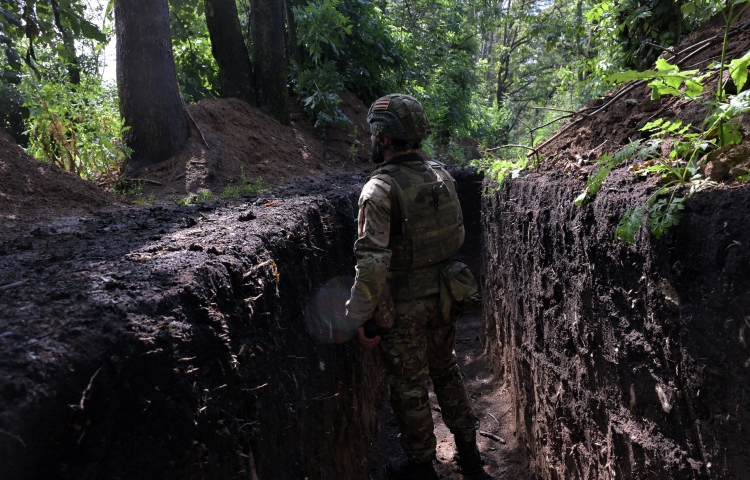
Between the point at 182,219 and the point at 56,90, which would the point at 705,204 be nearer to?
the point at 182,219

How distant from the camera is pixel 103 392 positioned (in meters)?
1.23

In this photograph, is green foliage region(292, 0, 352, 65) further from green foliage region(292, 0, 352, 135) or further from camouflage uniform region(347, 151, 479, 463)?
camouflage uniform region(347, 151, 479, 463)

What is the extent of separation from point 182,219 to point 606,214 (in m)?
2.57

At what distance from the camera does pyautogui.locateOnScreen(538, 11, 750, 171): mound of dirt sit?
321 cm

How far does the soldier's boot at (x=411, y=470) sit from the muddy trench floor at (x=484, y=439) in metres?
0.18

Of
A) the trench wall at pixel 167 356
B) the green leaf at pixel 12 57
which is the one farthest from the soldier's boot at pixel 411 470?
the green leaf at pixel 12 57

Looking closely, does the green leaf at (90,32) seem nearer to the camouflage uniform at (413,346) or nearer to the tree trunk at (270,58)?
the camouflage uniform at (413,346)

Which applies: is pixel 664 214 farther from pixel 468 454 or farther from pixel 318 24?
pixel 318 24

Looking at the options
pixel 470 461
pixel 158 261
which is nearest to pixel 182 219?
pixel 158 261

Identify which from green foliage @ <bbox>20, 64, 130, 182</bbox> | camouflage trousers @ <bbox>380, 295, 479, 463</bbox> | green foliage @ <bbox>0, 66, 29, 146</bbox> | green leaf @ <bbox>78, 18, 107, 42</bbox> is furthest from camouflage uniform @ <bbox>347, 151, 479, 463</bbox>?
green foliage @ <bbox>0, 66, 29, 146</bbox>

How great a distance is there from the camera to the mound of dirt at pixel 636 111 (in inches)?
126

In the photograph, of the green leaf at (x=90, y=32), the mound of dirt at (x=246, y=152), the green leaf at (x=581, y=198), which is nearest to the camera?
the green leaf at (x=581, y=198)

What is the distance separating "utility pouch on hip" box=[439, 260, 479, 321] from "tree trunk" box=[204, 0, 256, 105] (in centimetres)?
572

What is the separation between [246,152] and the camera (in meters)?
6.80
